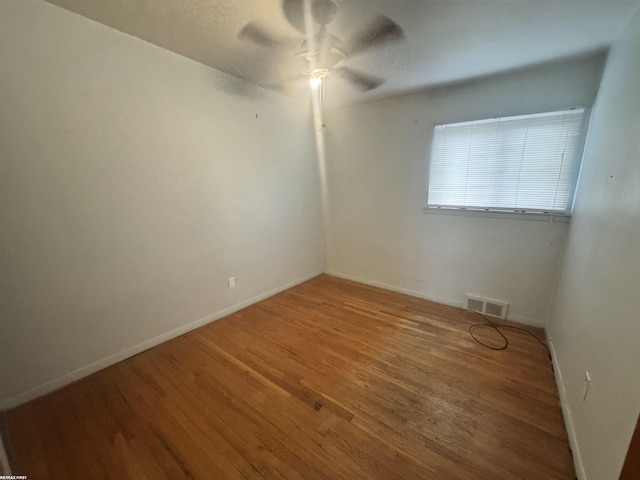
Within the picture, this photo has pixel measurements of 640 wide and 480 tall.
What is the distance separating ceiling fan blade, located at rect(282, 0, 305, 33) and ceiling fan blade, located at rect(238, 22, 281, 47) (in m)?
0.24

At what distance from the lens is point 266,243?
10.2 feet

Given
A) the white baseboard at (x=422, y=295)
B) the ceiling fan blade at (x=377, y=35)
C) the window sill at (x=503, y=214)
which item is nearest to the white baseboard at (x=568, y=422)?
the white baseboard at (x=422, y=295)

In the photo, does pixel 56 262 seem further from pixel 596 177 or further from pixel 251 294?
pixel 596 177

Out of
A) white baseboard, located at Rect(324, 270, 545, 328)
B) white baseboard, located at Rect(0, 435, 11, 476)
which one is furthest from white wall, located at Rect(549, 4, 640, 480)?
white baseboard, located at Rect(0, 435, 11, 476)

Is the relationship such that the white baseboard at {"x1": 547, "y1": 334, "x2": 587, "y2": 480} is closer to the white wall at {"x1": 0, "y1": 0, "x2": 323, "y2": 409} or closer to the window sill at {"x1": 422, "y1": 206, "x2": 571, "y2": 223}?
the window sill at {"x1": 422, "y1": 206, "x2": 571, "y2": 223}

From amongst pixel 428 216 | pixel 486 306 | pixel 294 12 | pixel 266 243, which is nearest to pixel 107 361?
pixel 266 243

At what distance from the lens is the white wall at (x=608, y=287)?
0.96 metres

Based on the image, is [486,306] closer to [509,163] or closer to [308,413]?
[509,163]

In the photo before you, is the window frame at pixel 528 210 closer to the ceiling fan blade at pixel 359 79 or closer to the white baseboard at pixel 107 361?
the ceiling fan blade at pixel 359 79

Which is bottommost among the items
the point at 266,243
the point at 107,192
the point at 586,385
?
the point at 586,385

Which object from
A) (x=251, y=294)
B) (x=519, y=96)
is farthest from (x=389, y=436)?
(x=519, y=96)

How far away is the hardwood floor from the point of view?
1.27 m

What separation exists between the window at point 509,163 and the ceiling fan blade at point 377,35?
127 cm

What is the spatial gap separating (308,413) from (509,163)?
2.77 meters
